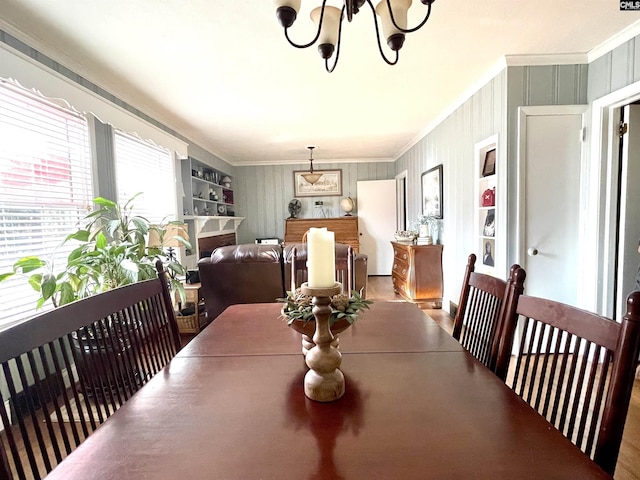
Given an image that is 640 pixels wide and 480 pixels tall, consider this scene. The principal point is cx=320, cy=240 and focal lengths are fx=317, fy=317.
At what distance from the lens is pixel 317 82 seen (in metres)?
2.64

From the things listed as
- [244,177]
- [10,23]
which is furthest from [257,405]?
[244,177]

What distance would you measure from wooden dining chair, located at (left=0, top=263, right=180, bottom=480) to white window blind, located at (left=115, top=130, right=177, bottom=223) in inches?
70.8

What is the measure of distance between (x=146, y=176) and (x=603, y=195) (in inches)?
155

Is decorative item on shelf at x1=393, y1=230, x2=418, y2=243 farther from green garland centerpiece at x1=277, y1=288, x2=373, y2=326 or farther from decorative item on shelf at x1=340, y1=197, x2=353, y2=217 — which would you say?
green garland centerpiece at x1=277, y1=288, x2=373, y2=326

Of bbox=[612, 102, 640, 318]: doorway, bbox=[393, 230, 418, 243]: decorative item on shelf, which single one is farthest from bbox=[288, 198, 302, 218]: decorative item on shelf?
bbox=[612, 102, 640, 318]: doorway

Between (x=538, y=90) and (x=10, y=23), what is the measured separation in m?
3.40

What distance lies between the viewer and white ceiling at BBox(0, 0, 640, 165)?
173 cm

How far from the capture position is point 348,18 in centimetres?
113

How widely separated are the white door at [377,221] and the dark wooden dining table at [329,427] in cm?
501

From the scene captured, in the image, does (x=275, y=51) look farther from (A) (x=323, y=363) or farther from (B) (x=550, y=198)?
(B) (x=550, y=198)

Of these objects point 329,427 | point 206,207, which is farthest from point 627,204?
point 206,207

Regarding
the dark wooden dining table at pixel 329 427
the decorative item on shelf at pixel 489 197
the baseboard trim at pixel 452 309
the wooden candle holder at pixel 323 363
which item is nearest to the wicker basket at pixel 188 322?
the dark wooden dining table at pixel 329 427

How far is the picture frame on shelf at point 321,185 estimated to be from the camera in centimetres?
614

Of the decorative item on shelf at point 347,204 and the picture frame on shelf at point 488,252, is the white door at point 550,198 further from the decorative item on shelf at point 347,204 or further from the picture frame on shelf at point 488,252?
the decorative item on shelf at point 347,204
